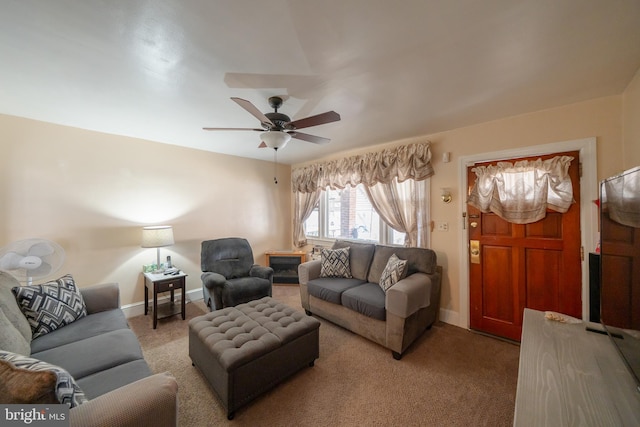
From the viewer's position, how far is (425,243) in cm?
300

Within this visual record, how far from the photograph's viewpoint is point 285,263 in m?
4.52

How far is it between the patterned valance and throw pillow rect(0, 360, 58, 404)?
127 inches

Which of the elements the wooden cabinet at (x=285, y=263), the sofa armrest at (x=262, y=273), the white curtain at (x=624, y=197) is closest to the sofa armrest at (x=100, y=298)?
the sofa armrest at (x=262, y=273)

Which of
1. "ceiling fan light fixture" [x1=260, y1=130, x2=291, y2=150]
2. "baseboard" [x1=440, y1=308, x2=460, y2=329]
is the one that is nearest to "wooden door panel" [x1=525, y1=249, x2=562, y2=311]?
"baseboard" [x1=440, y1=308, x2=460, y2=329]

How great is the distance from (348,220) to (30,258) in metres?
3.71

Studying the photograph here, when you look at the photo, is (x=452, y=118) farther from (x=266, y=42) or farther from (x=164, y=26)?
(x=164, y=26)

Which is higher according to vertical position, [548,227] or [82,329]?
[548,227]

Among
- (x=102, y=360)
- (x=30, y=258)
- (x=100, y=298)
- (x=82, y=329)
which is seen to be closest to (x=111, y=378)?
(x=102, y=360)

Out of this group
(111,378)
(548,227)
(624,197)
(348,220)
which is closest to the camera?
(624,197)

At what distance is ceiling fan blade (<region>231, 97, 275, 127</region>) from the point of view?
5.32 feet

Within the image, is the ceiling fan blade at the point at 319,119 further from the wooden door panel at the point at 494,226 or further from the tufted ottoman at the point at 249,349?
the wooden door panel at the point at 494,226

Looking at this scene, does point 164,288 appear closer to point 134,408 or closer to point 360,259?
point 134,408

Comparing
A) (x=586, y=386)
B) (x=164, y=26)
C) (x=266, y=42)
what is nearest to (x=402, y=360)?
(x=586, y=386)

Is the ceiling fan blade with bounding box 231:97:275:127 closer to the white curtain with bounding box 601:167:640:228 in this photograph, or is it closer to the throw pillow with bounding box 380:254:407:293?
the throw pillow with bounding box 380:254:407:293
